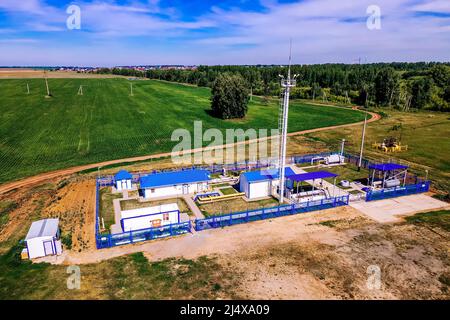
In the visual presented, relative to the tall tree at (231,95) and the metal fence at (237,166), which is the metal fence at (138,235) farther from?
the tall tree at (231,95)

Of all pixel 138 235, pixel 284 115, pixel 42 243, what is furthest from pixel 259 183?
pixel 42 243

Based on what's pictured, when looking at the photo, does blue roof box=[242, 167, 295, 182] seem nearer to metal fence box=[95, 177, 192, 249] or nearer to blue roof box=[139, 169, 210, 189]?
blue roof box=[139, 169, 210, 189]

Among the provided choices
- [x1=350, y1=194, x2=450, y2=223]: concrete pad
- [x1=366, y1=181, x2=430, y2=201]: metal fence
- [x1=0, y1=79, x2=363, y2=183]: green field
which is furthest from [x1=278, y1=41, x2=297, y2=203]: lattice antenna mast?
[x1=0, y1=79, x2=363, y2=183]: green field

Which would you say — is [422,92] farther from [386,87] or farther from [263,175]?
[263,175]

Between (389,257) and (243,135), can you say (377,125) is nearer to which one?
(243,135)

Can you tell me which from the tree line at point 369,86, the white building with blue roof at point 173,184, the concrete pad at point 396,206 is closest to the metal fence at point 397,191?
the concrete pad at point 396,206
